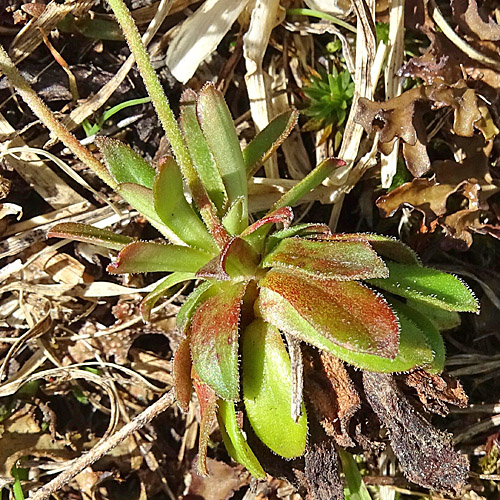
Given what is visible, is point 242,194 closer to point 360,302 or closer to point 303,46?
point 360,302

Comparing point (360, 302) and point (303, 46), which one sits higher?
point (303, 46)

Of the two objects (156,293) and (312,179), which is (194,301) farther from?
(312,179)

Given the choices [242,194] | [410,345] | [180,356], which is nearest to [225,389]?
[180,356]

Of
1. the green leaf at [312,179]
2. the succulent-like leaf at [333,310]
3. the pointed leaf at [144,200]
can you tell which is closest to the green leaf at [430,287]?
the succulent-like leaf at [333,310]

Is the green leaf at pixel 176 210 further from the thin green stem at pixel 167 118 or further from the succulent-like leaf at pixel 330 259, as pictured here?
the succulent-like leaf at pixel 330 259

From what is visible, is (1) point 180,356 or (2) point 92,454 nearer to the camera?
(1) point 180,356

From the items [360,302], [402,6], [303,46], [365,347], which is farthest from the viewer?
[303,46]

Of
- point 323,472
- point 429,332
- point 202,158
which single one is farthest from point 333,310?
point 202,158

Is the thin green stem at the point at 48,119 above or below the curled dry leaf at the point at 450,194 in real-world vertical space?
above
